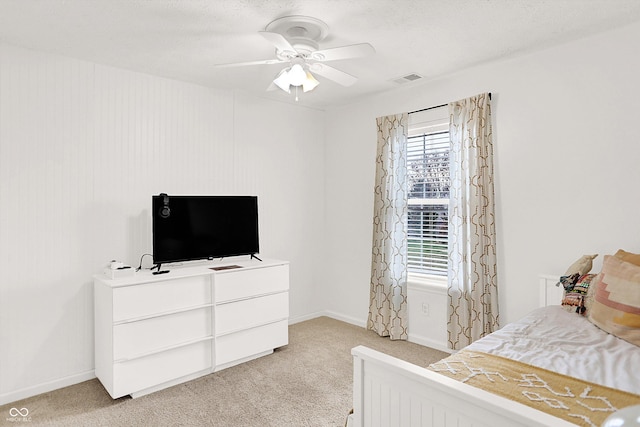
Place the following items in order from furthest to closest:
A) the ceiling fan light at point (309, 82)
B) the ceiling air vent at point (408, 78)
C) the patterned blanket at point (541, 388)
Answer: the ceiling air vent at point (408, 78), the ceiling fan light at point (309, 82), the patterned blanket at point (541, 388)

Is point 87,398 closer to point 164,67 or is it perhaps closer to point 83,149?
point 83,149

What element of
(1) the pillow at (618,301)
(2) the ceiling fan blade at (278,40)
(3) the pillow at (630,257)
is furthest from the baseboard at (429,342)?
(2) the ceiling fan blade at (278,40)

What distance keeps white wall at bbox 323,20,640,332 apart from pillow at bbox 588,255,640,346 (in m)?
0.57

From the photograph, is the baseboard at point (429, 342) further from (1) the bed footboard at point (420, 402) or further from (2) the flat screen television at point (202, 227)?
(1) the bed footboard at point (420, 402)

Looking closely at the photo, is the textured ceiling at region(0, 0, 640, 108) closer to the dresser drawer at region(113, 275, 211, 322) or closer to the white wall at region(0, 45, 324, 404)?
the white wall at region(0, 45, 324, 404)

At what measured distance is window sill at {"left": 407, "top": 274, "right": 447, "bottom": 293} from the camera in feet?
11.5

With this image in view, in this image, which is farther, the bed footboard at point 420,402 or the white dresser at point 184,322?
the white dresser at point 184,322

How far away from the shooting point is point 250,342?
3.23 metres

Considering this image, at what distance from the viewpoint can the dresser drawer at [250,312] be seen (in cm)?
306

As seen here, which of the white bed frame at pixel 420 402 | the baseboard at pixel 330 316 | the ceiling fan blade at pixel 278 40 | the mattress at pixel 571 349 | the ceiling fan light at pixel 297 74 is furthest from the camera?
the baseboard at pixel 330 316

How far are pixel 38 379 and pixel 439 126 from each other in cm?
387

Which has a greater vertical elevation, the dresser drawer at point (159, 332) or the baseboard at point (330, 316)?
the dresser drawer at point (159, 332)

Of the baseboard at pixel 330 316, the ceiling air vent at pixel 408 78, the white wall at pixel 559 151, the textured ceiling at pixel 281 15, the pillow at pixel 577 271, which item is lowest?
the baseboard at pixel 330 316

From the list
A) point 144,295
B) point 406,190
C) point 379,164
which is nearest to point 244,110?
point 379,164
